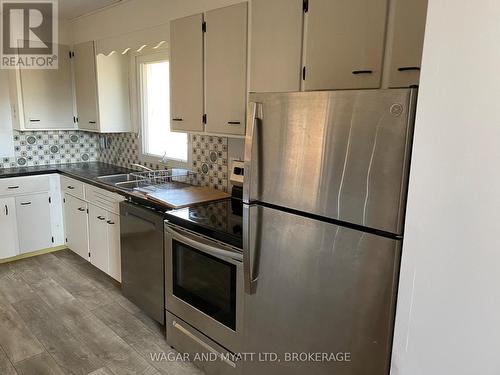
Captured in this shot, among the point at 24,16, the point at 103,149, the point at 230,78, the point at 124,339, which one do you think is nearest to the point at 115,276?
the point at 124,339

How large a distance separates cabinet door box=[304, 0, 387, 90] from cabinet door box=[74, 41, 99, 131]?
8.52ft

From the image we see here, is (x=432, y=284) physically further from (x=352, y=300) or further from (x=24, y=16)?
(x=24, y=16)

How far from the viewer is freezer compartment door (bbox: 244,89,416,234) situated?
3.77 ft

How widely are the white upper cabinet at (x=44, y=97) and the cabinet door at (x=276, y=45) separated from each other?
8.88 ft

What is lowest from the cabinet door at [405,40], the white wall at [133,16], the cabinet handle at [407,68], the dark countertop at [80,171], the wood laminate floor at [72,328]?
the wood laminate floor at [72,328]

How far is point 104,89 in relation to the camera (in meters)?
3.58

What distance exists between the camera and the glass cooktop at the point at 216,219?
1.87 metres

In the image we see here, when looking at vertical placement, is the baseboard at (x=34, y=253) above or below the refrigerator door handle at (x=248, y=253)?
below

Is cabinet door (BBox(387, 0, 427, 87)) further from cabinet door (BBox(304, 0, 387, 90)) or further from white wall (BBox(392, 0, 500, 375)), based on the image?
white wall (BBox(392, 0, 500, 375))

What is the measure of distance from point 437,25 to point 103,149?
400cm

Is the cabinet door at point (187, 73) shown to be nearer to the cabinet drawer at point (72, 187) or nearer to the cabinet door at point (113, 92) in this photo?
the cabinet door at point (113, 92)

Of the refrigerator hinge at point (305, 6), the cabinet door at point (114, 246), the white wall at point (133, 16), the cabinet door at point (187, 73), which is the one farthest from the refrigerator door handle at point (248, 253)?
the cabinet door at point (114, 246)

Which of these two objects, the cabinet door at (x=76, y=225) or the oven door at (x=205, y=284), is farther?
the cabinet door at (x=76, y=225)

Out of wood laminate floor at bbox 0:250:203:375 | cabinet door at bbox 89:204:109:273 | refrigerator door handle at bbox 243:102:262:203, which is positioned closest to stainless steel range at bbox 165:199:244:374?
wood laminate floor at bbox 0:250:203:375
